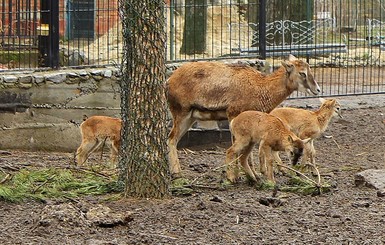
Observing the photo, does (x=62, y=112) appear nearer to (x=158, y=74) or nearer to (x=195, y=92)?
(x=195, y=92)

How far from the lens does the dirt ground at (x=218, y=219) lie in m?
7.48

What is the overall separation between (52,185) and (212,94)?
276 centimetres

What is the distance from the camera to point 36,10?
13.6 m

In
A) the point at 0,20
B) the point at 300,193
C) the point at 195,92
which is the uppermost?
the point at 0,20

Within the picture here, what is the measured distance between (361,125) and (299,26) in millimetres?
4999

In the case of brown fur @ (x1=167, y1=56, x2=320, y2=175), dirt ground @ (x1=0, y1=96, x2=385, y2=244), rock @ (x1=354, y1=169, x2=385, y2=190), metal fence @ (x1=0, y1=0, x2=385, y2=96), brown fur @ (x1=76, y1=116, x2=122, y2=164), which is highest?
metal fence @ (x1=0, y1=0, x2=385, y2=96)

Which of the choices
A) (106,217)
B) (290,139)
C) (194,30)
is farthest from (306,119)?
(106,217)

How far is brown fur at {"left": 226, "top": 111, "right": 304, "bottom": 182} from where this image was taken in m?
10.1

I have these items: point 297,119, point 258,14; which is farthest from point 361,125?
point 297,119

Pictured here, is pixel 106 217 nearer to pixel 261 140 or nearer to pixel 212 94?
pixel 261 140

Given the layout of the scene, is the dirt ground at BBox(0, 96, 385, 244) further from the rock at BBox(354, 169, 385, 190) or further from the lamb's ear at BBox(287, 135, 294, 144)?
the lamb's ear at BBox(287, 135, 294, 144)

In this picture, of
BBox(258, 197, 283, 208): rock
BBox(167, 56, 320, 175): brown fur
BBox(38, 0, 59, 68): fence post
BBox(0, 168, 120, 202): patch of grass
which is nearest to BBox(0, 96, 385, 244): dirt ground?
BBox(258, 197, 283, 208): rock

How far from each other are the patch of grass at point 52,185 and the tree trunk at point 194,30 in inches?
226

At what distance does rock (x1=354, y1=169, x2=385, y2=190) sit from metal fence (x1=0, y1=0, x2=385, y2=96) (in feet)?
16.4
